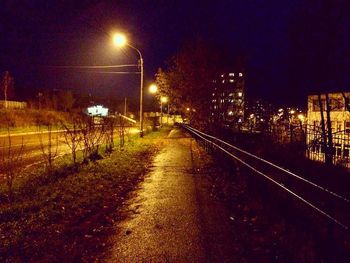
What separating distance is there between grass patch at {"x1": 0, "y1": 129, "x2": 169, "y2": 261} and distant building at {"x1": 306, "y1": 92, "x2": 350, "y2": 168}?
336 inches

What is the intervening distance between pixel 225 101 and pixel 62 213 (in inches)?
788

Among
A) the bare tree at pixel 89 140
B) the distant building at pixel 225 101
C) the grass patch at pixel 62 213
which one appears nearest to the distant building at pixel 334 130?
the distant building at pixel 225 101

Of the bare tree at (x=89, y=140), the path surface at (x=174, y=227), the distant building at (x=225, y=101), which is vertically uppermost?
the distant building at (x=225, y=101)

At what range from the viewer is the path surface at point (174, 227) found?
4961 mm

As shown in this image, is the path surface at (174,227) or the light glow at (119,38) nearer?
the path surface at (174,227)

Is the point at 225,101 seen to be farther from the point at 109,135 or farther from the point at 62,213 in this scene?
the point at 62,213

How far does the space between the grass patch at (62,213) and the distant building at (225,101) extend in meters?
14.7

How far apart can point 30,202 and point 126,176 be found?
4254mm

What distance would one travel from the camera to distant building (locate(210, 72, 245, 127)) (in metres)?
25.5

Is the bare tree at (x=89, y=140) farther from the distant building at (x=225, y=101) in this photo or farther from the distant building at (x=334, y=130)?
the distant building at (x=225, y=101)

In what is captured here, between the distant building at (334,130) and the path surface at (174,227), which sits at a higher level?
the distant building at (334,130)

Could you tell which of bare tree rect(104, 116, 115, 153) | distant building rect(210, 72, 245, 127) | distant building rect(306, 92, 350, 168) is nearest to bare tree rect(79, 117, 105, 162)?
bare tree rect(104, 116, 115, 153)

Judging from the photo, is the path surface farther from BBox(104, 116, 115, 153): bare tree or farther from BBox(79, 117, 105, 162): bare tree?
BBox(104, 116, 115, 153): bare tree

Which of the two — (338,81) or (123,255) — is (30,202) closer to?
(123,255)
